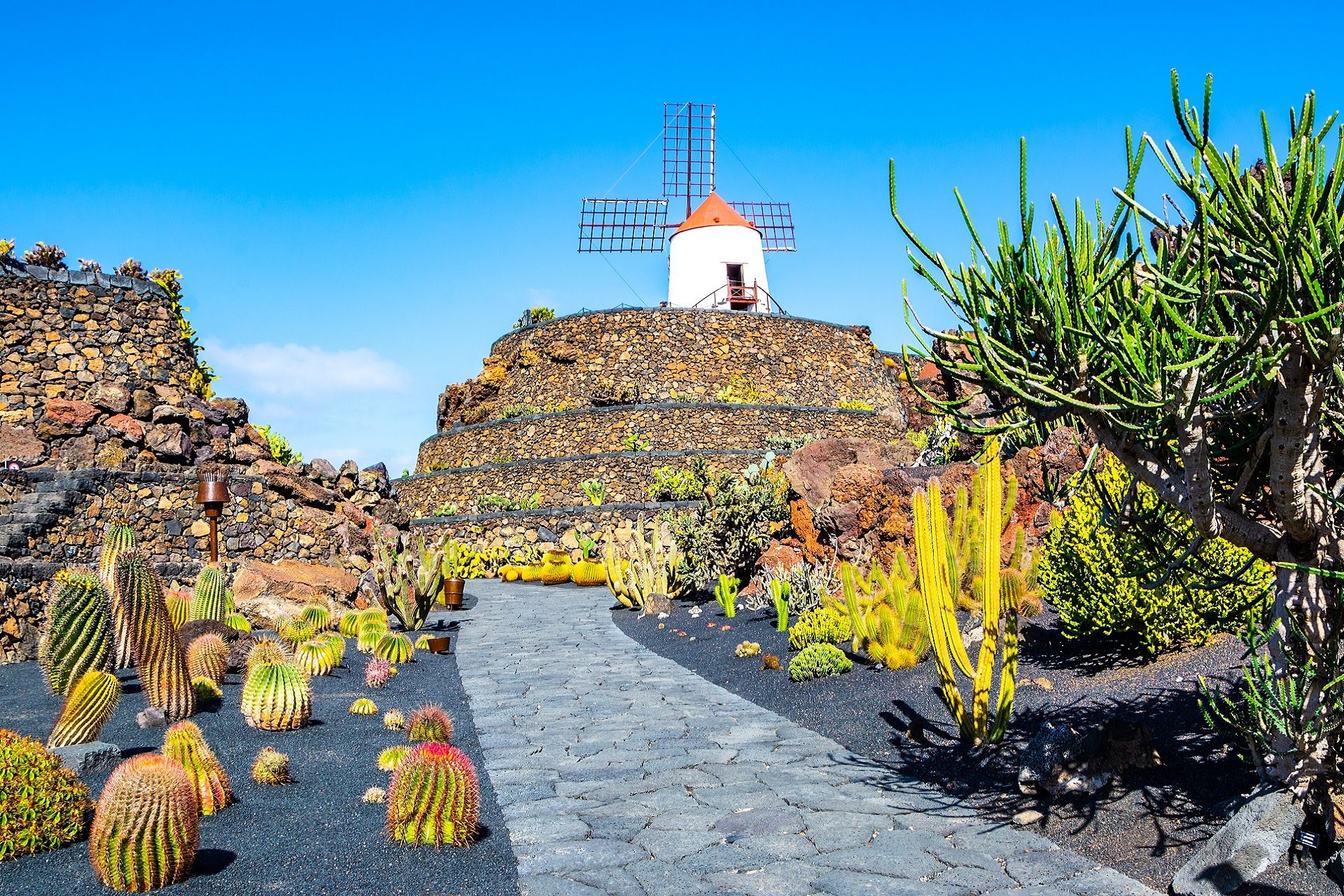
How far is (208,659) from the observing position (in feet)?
25.3

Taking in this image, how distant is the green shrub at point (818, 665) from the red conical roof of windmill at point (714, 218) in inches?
1197

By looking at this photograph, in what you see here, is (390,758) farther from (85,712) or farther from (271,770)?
(85,712)

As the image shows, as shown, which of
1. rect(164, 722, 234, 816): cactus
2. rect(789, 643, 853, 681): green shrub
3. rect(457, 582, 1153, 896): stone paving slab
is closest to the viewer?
rect(457, 582, 1153, 896): stone paving slab

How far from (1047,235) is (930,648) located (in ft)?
16.9

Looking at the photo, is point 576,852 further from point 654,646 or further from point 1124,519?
point 654,646

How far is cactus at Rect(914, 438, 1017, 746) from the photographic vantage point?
18.8 feet

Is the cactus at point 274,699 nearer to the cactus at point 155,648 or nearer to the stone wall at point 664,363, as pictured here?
the cactus at point 155,648

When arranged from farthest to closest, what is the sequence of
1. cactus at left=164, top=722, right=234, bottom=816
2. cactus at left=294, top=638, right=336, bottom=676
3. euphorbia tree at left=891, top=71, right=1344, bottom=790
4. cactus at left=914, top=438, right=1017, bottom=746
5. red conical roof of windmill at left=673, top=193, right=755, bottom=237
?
red conical roof of windmill at left=673, top=193, right=755, bottom=237
cactus at left=294, top=638, right=336, bottom=676
cactus at left=914, top=438, right=1017, bottom=746
cactus at left=164, top=722, right=234, bottom=816
euphorbia tree at left=891, top=71, right=1344, bottom=790

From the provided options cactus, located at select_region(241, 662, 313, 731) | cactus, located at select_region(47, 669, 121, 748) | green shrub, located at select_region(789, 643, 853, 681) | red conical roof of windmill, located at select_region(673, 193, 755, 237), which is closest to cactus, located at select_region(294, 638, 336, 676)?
cactus, located at select_region(241, 662, 313, 731)

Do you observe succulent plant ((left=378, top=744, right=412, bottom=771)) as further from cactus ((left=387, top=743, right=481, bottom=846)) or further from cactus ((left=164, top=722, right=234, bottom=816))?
cactus ((left=387, top=743, right=481, bottom=846))

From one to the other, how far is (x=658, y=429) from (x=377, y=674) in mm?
19516

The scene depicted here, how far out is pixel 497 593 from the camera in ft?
66.1

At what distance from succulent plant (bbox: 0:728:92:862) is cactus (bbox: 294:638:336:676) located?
174 inches

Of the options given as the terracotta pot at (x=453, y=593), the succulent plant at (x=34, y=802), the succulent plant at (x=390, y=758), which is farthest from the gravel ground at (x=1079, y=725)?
the terracotta pot at (x=453, y=593)
